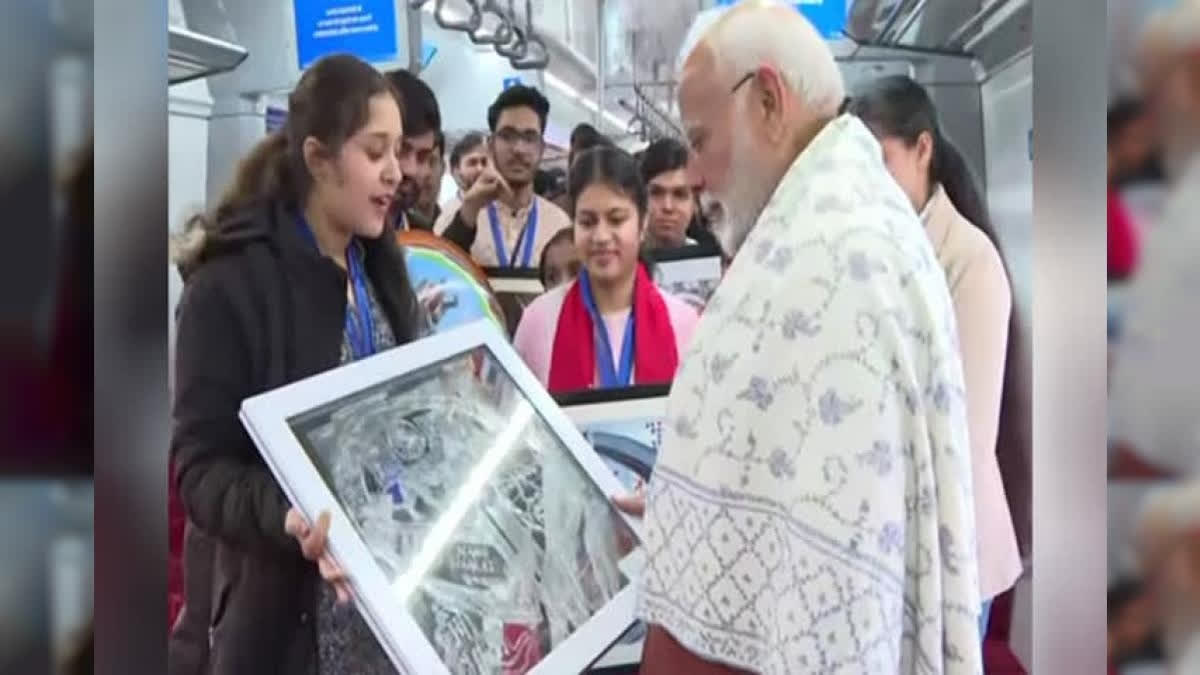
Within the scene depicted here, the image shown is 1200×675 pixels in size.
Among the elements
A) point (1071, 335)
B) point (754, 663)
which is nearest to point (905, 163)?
point (1071, 335)

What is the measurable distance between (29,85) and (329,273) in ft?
1.17

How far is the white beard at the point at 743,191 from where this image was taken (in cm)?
125

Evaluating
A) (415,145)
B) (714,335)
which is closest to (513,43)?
(415,145)

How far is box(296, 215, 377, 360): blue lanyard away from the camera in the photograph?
134cm

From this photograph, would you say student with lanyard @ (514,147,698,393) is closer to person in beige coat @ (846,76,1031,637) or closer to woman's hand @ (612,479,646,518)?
woman's hand @ (612,479,646,518)

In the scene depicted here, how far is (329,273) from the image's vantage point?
1356mm

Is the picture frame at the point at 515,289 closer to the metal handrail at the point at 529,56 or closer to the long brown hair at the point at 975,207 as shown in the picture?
the metal handrail at the point at 529,56

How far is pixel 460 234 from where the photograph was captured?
137cm

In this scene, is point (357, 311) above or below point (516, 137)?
below

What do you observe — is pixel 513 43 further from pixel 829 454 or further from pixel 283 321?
pixel 829 454

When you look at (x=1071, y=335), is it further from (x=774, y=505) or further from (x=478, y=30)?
(x=478, y=30)

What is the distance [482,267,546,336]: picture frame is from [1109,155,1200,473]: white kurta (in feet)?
A: 1.84

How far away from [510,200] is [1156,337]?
63 cm

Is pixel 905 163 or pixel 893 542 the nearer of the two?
pixel 893 542
